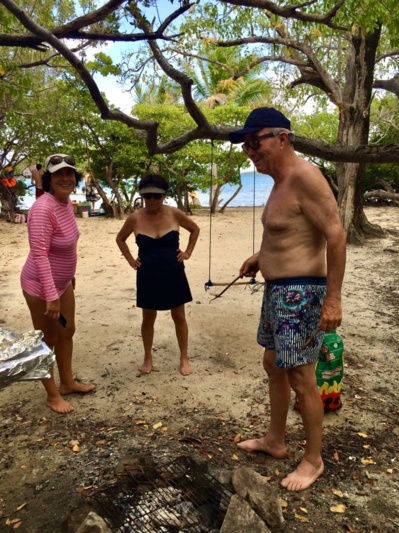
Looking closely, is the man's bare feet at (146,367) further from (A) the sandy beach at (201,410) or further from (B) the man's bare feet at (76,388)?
(B) the man's bare feet at (76,388)

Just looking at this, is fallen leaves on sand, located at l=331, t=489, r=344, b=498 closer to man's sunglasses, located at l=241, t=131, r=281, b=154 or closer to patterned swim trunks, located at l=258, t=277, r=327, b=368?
patterned swim trunks, located at l=258, t=277, r=327, b=368

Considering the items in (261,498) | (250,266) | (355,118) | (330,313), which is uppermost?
(355,118)

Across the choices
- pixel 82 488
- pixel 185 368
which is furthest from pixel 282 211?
pixel 185 368

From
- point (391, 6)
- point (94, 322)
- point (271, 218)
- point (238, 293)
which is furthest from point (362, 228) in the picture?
point (271, 218)

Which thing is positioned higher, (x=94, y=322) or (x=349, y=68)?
(x=349, y=68)

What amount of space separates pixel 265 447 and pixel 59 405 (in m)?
1.68

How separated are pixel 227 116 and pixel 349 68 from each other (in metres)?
5.72

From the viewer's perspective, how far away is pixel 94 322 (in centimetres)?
581

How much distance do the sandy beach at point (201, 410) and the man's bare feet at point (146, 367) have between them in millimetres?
64

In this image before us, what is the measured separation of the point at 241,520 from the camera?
7.16 ft

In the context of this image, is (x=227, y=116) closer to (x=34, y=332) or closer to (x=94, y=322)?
(x=94, y=322)

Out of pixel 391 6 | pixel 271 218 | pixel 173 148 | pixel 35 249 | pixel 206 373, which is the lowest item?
pixel 206 373

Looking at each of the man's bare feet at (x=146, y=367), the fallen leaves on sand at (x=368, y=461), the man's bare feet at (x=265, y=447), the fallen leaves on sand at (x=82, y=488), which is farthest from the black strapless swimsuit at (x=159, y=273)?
the fallen leaves on sand at (x=368, y=461)

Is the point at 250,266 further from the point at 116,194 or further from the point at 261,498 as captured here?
the point at 116,194
